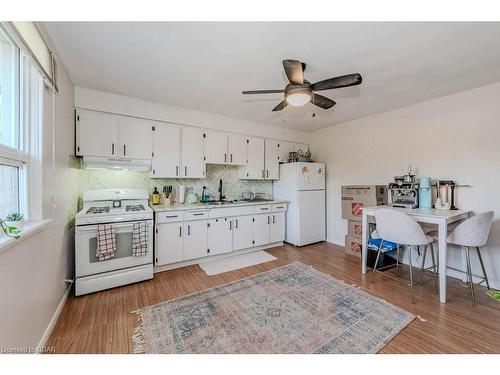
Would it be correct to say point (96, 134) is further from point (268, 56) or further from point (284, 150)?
point (284, 150)

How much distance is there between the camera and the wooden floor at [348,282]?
1.57 metres

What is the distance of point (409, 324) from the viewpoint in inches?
70.9

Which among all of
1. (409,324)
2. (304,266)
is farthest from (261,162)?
(409,324)

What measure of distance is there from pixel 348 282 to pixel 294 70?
8.09 ft

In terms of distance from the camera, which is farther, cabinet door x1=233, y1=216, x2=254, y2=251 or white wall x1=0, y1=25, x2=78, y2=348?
cabinet door x1=233, y1=216, x2=254, y2=251

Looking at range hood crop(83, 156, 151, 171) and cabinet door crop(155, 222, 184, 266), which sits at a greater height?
range hood crop(83, 156, 151, 171)

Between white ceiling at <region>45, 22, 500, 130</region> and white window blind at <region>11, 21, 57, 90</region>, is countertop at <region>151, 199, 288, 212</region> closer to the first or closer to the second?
white ceiling at <region>45, 22, 500, 130</region>

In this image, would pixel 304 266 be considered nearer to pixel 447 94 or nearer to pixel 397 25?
pixel 397 25

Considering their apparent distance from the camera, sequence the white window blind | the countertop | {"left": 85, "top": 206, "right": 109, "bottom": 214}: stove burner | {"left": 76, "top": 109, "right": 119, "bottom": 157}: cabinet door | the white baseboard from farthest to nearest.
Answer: the countertop < {"left": 76, "top": 109, "right": 119, "bottom": 157}: cabinet door < {"left": 85, "top": 206, "right": 109, "bottom": 214}: stove burner < the white baseboard < the white window blind

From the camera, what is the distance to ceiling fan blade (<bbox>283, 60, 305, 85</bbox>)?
1638 mm

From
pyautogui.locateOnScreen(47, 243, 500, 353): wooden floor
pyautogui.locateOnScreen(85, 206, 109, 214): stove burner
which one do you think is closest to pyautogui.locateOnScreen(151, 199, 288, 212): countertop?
pyautogui.locateOnScreen(85, 206, 109, 214): stove burner

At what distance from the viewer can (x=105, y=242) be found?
90.9 inches

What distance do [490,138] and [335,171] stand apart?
6.84 ft

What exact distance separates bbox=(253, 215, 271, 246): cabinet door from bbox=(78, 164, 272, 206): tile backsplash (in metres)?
0.73
